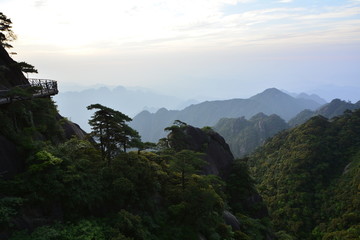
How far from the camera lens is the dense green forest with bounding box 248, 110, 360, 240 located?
49.5 meters

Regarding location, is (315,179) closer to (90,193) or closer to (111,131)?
(111,131)

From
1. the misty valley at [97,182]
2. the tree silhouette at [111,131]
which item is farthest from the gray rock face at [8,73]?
the tree silhouette at [111,131]

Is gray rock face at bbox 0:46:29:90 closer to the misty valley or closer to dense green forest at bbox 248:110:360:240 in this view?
the misty valley

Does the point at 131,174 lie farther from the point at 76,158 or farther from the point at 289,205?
the point at 289,205

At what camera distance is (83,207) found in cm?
1401

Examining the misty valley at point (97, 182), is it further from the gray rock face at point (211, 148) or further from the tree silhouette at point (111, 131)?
the gray rock face at point (211, 148)

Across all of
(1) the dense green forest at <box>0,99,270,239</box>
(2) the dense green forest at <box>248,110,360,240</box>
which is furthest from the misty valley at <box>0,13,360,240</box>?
(2) the dense green forest at <box>248,110,360,240</box>

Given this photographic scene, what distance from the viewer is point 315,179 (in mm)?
62406

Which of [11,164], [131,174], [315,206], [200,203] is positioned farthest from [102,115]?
[315,206]

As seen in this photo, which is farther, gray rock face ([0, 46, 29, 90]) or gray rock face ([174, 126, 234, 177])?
gray rock face ([174, 126, 234, 177])

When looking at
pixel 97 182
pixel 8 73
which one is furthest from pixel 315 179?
pixel 8 73

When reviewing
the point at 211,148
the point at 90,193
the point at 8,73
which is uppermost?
the point at 8,73

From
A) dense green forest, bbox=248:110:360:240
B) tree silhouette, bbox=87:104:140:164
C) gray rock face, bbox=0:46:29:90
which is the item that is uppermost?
gray rock face, bbox=0:46:29:90

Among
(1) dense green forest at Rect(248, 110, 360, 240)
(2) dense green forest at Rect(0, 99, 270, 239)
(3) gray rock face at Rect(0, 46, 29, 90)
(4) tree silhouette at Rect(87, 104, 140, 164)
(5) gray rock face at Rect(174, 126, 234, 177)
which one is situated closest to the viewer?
(2) dense green forest at Rect(0, 99, 270, 239)
